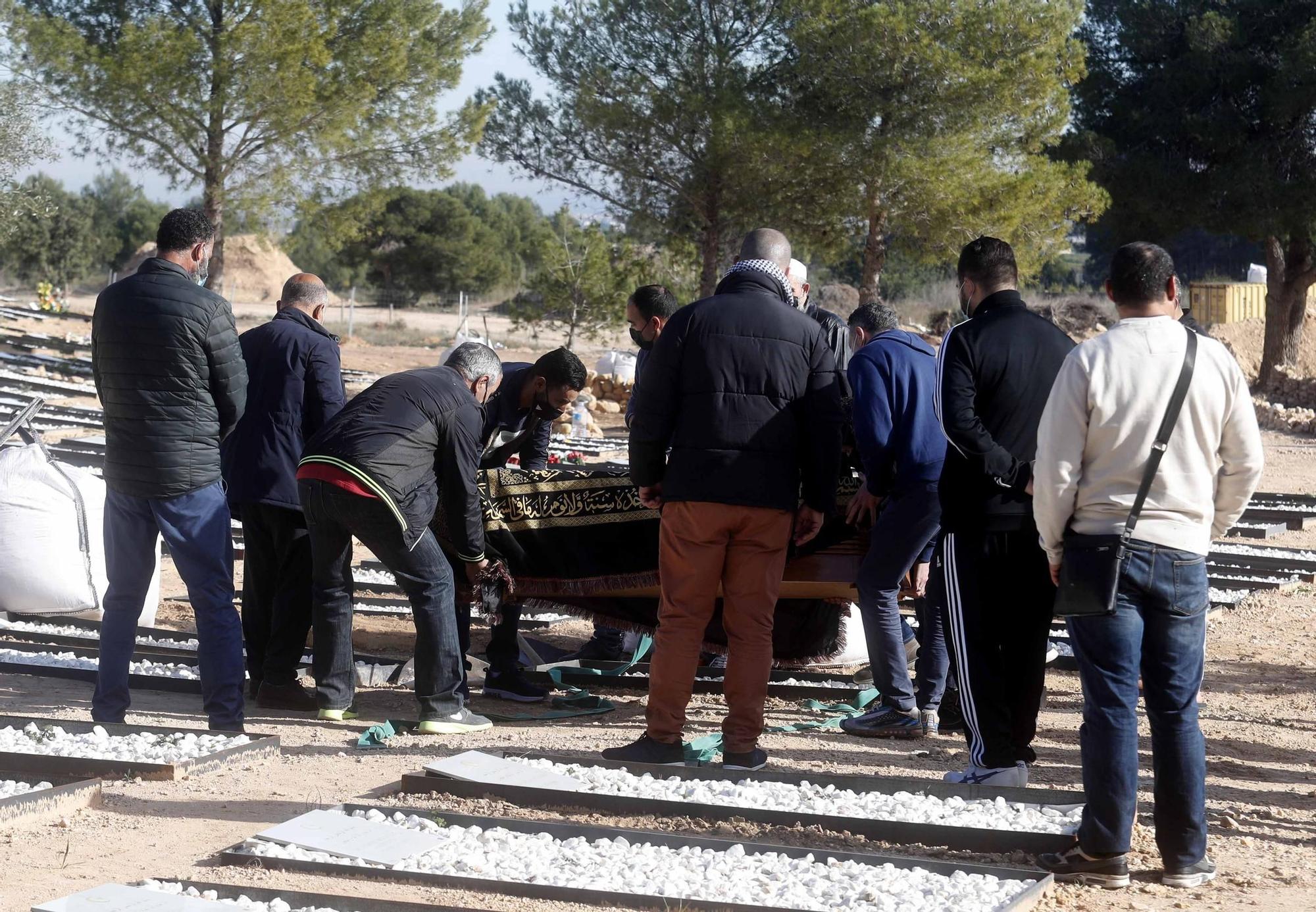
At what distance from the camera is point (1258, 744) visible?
6000 mm

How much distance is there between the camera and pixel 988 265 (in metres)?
5.04

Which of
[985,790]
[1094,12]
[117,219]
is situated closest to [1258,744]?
[985,790]

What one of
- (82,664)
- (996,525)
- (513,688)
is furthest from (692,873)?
(82,664)

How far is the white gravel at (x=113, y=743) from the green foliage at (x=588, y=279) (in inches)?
973

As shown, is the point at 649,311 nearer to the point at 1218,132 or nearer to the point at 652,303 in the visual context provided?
the point at 652,303

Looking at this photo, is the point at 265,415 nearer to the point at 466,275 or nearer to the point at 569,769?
the point at 569,769

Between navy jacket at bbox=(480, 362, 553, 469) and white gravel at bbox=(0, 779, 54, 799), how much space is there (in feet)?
7.94

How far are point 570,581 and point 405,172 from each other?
882 inches

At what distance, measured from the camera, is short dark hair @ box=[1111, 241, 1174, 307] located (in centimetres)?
402

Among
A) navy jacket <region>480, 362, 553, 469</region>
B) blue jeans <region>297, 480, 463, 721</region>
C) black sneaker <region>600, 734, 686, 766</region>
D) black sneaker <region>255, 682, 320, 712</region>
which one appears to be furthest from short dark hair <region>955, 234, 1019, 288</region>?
black sneaker <region>255, 682, 320, 712</region>

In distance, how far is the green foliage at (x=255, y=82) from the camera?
24484mm

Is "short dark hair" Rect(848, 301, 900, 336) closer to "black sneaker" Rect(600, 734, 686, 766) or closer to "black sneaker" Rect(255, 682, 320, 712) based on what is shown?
"black sneaker" Rect(600, 734, 686, 766)

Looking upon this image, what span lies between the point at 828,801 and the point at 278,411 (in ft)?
9.97

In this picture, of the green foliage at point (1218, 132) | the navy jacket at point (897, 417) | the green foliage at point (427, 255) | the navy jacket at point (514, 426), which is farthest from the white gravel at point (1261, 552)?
the green foliage at point (427, 255)
